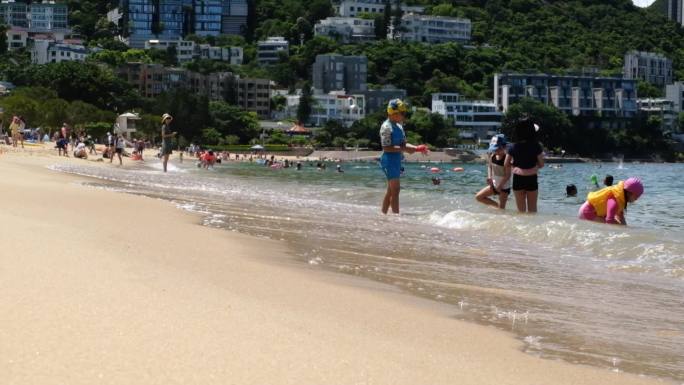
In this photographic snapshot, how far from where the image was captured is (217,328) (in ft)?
11.1

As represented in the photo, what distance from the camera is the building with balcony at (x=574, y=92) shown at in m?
167

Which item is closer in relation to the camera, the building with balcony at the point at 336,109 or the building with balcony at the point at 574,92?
the building with balcony at the point at 336,109

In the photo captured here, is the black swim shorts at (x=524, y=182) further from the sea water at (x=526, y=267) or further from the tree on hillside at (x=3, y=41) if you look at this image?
the tree on hillside at (x=3, y=41)

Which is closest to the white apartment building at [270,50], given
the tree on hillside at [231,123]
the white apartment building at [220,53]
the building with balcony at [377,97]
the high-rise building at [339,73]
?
the white apartment building at [220,53]

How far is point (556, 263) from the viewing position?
6.99 m

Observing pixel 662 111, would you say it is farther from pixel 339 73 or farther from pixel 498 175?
pixel 498 175

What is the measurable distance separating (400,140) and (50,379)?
829cm

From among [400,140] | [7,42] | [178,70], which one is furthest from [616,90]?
[400,140]

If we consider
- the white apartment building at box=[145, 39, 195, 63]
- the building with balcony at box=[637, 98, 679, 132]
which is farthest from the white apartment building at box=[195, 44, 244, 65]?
the building with balcony at box=[637, 98, 679, 132]

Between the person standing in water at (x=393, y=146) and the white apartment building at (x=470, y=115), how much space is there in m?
143

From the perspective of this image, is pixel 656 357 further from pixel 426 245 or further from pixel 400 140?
pixel 400 140

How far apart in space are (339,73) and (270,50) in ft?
68.6

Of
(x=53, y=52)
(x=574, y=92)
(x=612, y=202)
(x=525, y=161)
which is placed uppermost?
(x=53, y=52)

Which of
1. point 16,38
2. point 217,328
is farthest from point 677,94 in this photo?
point 217,328
